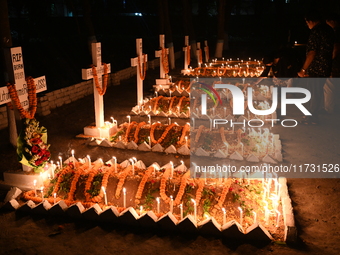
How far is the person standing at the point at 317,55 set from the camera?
9523 millimetres

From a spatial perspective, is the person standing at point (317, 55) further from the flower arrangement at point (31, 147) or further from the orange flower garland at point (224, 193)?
the flower arrangement at point (31, 147)

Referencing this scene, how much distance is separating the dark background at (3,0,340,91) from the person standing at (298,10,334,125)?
963mm

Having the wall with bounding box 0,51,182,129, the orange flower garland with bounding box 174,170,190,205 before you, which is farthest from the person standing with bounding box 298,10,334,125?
the wall with bounding box 0,51,182,129

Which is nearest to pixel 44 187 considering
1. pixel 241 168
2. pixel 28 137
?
pixel 28 137

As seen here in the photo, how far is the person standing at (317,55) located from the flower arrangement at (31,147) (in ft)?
22.7

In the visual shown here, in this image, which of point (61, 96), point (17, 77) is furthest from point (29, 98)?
point (61, 96)

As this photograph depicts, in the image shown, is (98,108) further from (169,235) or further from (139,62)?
(169,235)

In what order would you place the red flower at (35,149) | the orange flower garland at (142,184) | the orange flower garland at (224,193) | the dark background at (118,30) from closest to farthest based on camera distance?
1. the orange flower garland at (224,193)
2. the orange flower garland at (142,184)
3. the red flower at (35,149)
4. the dark background at (118,30)

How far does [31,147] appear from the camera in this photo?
6375 millimetres

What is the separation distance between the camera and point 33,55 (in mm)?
18375

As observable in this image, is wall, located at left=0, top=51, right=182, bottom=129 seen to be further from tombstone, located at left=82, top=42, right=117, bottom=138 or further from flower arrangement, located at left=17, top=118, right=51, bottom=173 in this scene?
flower arrangement, located at left=17, top=118, right=51, bottom=173

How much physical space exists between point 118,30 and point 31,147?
37571mm

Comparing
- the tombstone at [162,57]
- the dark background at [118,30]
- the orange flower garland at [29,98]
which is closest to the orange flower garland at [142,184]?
the orange flower garland at [29,98]

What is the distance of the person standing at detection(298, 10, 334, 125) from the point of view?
9523 mm
